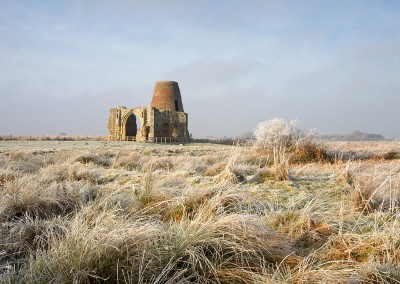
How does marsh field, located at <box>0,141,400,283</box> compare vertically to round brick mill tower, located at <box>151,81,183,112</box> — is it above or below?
below

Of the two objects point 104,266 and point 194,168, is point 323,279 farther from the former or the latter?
point 194,168

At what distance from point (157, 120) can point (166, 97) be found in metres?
5.67

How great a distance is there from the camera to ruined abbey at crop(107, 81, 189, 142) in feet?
135

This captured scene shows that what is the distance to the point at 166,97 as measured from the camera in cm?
4625

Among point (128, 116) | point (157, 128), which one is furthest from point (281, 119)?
point (128, 116)

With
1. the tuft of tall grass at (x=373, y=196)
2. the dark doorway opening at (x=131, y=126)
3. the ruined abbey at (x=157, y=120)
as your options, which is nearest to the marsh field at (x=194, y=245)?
the tuft of tall grass at (x=373, y=196)

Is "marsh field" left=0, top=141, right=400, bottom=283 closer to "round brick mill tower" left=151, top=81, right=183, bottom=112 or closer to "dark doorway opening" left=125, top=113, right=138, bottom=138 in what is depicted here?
"dark doorway opening" left=125, top=113, right=138, bottom=138

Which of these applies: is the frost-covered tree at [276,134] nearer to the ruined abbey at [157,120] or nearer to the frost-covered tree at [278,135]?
the frost-covered tree at [278,135]

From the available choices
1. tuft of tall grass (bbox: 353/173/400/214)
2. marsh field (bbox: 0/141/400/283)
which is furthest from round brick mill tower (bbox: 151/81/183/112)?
marsh field (bbox: 0/141/400/283)

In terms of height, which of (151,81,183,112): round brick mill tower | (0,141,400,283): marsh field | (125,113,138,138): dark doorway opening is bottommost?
(0,141,400,283): marsh field

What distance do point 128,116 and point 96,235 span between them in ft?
139

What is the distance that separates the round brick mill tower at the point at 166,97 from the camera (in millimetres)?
46000

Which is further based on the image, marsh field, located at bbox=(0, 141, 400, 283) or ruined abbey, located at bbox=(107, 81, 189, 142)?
ruined abbey, located at bbox=(107, 81, 189, 142)

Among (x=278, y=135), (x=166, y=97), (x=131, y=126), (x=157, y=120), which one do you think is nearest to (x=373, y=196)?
(x=278, y=135)
